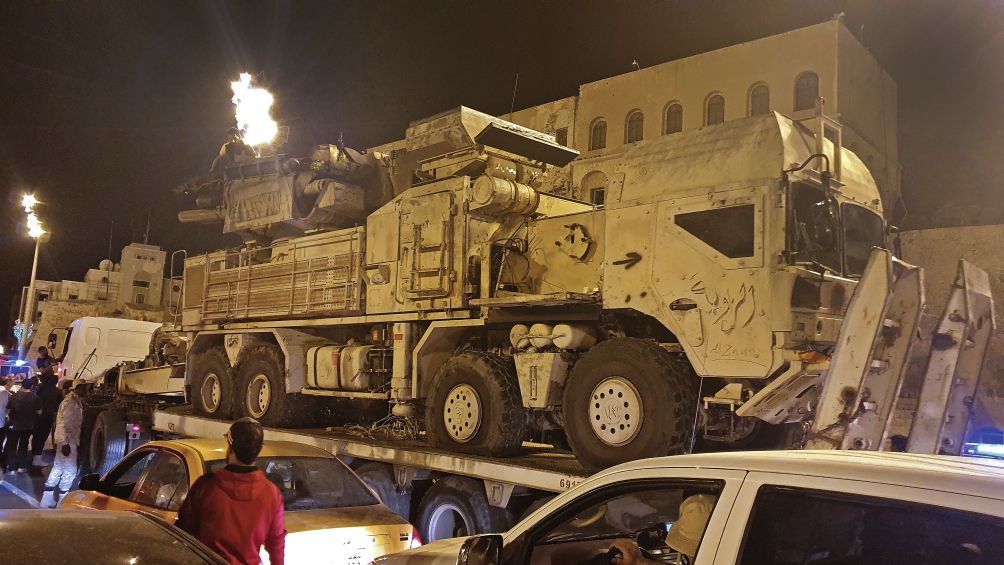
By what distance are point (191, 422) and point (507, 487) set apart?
22.4 ft

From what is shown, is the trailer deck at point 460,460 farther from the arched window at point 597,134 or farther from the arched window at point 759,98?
the arched window at point 597,134

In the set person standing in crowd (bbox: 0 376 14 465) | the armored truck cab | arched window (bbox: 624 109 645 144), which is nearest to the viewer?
the armored truck cab

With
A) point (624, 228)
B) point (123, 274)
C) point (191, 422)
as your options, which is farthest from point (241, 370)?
point (123, 274)

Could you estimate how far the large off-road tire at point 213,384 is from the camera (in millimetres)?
12188

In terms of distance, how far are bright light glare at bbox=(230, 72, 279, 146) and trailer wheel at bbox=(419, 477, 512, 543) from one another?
711cm

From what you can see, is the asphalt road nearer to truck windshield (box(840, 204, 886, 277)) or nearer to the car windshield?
the car windshield

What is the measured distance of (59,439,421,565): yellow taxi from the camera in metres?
5.09

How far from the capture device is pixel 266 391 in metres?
11.4

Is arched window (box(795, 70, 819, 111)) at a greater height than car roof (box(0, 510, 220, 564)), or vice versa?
arched window (box(795, 70, 819, 111))

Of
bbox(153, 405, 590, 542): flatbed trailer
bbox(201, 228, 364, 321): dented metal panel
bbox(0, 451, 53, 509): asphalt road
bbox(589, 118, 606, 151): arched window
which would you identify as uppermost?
bbox(589, 118, 606, 151): arched window

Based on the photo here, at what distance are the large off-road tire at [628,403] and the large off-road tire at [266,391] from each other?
534 cm

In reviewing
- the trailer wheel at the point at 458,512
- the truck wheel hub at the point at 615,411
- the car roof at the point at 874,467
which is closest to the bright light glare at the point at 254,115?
the trailer wheel at the point at 458,512

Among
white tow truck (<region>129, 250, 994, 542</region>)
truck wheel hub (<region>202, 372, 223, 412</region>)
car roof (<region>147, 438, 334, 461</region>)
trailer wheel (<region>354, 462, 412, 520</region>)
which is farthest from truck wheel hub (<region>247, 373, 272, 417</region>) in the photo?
car roof (<region>147, 438, 334, 461</region>)

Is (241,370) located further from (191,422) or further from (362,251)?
(362,251)
